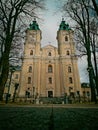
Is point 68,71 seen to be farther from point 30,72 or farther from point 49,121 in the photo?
point 49,121

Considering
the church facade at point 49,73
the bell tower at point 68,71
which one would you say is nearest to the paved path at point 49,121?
the church facade at point 49,73

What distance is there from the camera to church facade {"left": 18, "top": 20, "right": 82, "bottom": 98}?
134 ft

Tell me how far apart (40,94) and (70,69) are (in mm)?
10699

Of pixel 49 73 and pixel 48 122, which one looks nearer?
pixel 48 122

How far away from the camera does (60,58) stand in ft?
147

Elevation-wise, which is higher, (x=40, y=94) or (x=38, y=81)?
(x=38, y=81)

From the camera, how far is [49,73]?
44.0 meters

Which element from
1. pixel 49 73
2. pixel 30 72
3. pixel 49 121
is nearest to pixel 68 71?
pixel 49 73

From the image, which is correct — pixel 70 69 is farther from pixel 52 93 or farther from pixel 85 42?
pixel 85 42

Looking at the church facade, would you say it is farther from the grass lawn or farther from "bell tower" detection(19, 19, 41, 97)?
the grass lawn

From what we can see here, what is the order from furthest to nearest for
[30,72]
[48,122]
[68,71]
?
[30,72] < [68,71] < [48,122]

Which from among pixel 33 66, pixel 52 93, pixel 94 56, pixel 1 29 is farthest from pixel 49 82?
pixel 1 29

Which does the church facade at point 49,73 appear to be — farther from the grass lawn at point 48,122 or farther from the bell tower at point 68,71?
the grass lawn at point 48,122

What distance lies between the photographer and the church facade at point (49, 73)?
40753 millimetres
